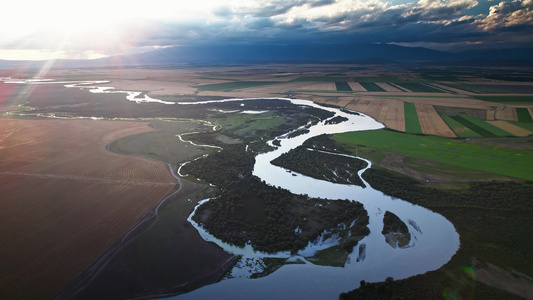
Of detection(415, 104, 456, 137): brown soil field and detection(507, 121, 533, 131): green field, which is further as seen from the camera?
detection(507, 121, 533, 131): green field

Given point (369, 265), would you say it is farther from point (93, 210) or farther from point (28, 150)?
point (28, 150)

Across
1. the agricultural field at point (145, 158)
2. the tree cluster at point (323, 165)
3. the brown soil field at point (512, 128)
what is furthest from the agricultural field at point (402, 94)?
the tree cluster at point (323, 165)

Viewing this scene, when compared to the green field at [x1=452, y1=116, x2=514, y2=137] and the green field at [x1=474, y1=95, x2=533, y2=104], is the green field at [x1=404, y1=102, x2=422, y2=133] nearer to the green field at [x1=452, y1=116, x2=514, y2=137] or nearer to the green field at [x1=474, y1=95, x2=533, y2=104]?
the green field at [x1=452, y1=116, x2=514, y2=137]

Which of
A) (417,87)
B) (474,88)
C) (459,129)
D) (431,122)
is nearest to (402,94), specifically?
(417,87)

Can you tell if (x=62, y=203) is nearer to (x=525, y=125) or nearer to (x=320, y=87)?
(x=525, y=125)

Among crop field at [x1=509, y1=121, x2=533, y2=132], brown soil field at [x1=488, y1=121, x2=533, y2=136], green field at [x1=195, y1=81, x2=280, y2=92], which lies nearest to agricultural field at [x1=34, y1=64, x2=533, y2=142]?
green field at [x1=195, y1=81, x2=280, y2=92]
